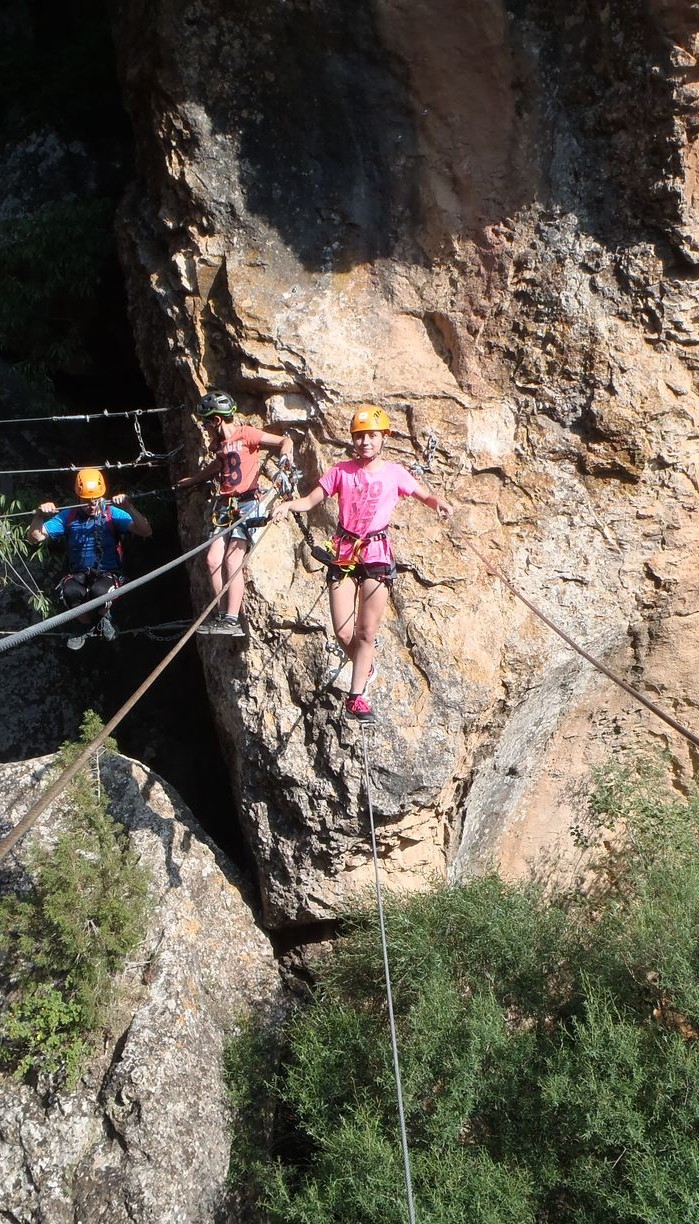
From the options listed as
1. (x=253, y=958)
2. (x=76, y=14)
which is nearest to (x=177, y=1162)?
(x=253, y=958)

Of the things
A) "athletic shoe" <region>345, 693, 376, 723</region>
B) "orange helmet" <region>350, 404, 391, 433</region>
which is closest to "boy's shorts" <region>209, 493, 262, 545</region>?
"orange helmet" <region>350, 404, 391, 433</region>

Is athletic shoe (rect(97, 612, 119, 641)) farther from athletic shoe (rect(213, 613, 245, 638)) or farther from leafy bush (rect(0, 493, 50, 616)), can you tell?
athletic shoe (rect(213, 613, 245, 638))

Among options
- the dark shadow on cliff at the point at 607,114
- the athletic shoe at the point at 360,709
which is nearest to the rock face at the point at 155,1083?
the athletic shoe at the point at 360,709

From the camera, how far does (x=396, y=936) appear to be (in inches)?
295

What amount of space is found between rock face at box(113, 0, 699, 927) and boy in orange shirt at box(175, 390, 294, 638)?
41cm

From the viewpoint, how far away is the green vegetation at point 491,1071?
670cm

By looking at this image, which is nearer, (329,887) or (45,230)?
(329,887)

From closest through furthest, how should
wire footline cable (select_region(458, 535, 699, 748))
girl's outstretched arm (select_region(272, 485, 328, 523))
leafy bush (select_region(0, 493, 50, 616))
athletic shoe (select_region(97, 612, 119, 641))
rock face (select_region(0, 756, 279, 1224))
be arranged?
1. wire footline cable (select_region(458, 535, 699, 748))
2. girl's outstretched arm (select_region(272, 485, 328, 523))
3. rock face (select_region(0, 756, 279, 1224))
4. athletic shoe (select_region(97, 612, 119, 641))
5. leafy bush (select_region(0, 493, 50, 616))

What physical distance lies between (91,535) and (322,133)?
10.3 ft

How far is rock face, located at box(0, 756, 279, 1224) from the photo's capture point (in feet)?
22.9

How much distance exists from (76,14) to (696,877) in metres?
9.41

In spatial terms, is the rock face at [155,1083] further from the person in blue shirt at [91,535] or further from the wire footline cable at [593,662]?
the wire footline cable at [593,662]

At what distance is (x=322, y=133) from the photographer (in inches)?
304

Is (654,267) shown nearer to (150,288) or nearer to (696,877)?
(150,288)
